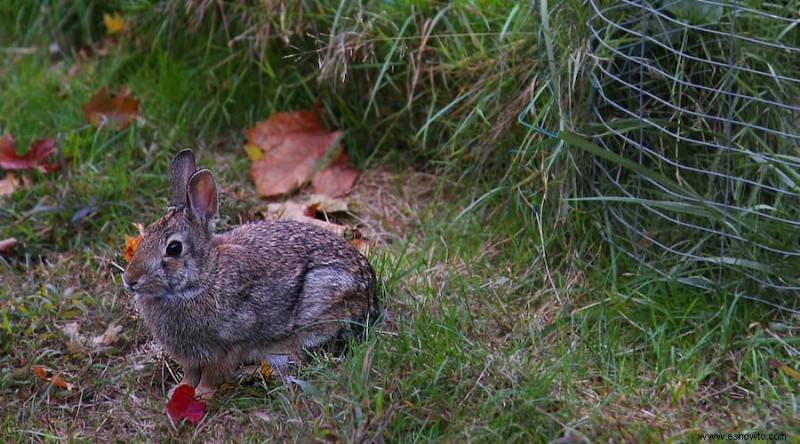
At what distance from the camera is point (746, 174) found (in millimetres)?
4137

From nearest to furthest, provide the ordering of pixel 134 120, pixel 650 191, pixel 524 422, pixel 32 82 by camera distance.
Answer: pixel 524 422 → pixel 650 191 → pixel 134 120 → pixel 32 82

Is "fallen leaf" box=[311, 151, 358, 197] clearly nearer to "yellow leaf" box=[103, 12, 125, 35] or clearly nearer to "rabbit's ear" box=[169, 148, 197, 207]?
"rabbit's ear" box=[169, 148, 197, 207]

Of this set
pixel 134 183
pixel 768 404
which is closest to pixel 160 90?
pixel 134 183

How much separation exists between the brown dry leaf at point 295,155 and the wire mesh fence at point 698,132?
1376 millimetres

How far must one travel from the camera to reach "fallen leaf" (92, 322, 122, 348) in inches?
160

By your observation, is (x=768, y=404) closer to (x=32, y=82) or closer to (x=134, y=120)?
(x=134, y=120)

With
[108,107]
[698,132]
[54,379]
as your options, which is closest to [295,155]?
[108,107]

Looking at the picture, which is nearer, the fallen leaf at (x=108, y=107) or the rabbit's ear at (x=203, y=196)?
the rabbit's ear at (x=203, y=196)

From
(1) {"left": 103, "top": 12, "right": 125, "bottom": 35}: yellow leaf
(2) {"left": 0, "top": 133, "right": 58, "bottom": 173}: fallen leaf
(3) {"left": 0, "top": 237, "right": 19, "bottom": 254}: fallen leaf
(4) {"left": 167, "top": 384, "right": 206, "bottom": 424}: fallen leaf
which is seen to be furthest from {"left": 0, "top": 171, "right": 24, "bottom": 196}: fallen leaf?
(4) {"left": 167, "top": 384, "right": 206, "bottom": 424}: fallen leaf

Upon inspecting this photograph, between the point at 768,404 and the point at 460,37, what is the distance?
227 centimetres

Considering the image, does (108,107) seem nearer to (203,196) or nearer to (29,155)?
(29,155)

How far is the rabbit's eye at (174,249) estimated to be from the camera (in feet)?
12.1

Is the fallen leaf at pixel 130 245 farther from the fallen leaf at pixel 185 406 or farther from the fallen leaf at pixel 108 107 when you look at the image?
the fallen leaf at pixel 108 107

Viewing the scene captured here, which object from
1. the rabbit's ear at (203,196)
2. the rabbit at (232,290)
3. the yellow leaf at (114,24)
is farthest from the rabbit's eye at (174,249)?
the yellow leaf at (114,24)
